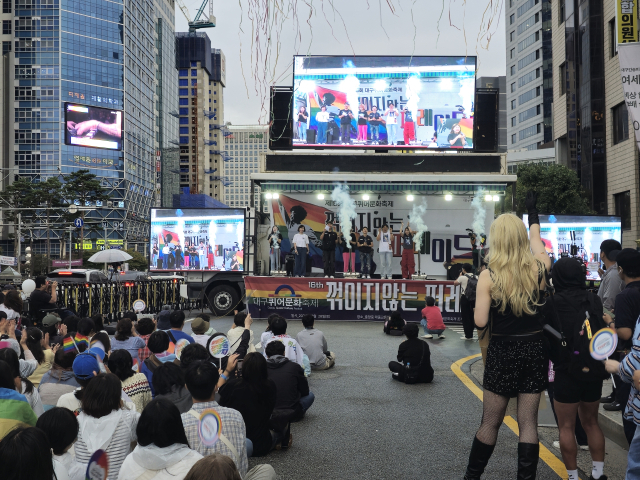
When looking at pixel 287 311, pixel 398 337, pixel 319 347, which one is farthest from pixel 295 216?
pixel 319 347

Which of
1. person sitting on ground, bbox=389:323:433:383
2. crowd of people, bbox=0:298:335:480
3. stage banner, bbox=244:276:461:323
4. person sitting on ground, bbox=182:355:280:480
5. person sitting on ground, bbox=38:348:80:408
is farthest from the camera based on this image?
stage banner, bbox=244:276:461:323

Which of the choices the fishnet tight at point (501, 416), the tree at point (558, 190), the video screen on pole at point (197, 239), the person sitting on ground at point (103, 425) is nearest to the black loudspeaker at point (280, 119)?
the video screen on pole at point (197, 239)

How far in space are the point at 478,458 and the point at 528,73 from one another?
81.6 meters

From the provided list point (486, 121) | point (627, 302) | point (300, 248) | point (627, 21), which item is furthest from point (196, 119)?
point (627, 302)

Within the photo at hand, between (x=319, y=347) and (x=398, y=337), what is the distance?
15.3 ft

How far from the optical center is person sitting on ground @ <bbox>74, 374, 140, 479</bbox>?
143 inches

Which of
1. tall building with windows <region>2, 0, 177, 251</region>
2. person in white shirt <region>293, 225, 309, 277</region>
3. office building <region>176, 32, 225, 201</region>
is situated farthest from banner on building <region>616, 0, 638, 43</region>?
office building <region>176, 32, 225, 201</region>

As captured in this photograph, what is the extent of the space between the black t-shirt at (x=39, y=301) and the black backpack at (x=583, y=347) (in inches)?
417

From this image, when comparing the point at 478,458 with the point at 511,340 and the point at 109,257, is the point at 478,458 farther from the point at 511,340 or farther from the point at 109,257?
the point at 109,257

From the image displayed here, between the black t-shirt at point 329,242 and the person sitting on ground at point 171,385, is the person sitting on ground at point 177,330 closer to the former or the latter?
the person sitting on ground at point 171,385

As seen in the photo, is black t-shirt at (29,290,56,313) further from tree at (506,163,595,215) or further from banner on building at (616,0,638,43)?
tree at (506,163,595,215)

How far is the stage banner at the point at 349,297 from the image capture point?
17.0 m

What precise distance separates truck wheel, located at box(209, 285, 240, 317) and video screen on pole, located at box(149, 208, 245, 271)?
0.83 m

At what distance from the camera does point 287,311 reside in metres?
17.5
